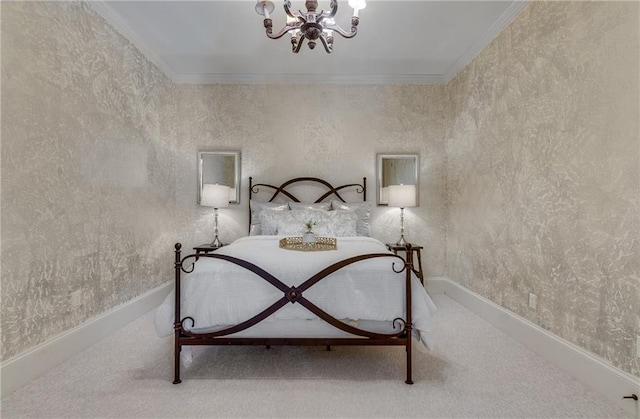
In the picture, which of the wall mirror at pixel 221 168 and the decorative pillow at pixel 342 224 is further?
the wall mirror at pixel 221 168

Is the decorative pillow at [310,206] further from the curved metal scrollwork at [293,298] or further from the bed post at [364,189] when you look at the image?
the curved metal scrollwork at [293,298]

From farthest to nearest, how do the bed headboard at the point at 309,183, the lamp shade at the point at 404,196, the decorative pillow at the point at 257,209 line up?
the bed headboard at the point at 309,183, the lamp shade at the point at 404,196, the decorative pillow at the point at 257,209

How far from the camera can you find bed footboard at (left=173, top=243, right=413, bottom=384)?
196cm

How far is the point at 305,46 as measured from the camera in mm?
3328

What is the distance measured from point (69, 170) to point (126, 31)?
154 centimetres

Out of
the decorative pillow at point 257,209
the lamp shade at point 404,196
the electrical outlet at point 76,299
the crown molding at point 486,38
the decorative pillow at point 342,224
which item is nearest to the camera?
the electrical outlet at point 76,299

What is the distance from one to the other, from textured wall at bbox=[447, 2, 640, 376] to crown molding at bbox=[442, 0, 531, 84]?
0.25 feet

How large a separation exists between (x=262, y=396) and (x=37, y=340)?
60.8 inches

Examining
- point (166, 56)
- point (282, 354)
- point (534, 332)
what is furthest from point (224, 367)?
point (166, 56)

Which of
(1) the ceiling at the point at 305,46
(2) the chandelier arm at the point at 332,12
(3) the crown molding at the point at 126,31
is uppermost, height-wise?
(1) the ceiling at the point at 305,46

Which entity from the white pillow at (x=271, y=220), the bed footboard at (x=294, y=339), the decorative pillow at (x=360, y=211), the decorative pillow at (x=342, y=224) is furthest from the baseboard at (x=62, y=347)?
the decorative pillow at (x=360, y=211)

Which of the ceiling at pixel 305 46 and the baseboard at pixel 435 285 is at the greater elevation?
the ceiling at pixel 305 46

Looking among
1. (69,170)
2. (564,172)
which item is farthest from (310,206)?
(564,172)

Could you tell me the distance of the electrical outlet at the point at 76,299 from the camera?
94.6 inches
